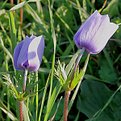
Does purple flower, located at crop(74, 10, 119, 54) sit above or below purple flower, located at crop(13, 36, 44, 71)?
above

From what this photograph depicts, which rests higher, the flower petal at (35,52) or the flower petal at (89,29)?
the flower petal at (89,29)

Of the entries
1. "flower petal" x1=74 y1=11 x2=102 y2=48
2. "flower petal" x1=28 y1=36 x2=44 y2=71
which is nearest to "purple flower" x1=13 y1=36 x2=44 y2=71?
"flower petal" x1=28 y1=36 x2=44 y2=71

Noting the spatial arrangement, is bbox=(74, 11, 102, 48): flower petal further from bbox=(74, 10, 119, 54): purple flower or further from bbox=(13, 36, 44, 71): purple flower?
bbox=(13, 36, 44, 71): purple flower

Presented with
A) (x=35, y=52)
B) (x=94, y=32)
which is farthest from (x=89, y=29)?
(x=35, y=52)

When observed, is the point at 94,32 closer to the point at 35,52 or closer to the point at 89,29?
the point at 89,29

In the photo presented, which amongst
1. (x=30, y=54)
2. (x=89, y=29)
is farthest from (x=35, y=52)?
(x=89, y=29)

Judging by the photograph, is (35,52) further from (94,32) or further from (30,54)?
(94,32)

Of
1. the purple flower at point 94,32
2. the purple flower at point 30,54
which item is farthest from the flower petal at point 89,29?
the purple flower at point 30,54

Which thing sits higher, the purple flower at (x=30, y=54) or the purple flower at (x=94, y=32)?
the purple flower at (x=94, y=32)

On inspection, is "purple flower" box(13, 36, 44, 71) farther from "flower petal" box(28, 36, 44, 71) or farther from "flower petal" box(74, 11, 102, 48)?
"flower petal" box(74, 11, 102, 48)

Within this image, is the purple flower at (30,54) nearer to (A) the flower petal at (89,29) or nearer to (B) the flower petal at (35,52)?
(B) the flower petal at (35,52)

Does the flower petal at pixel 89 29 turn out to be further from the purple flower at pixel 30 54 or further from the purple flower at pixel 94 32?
the purple flower at pixel 30 54

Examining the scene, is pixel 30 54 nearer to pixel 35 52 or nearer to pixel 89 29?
pixel 35 52
